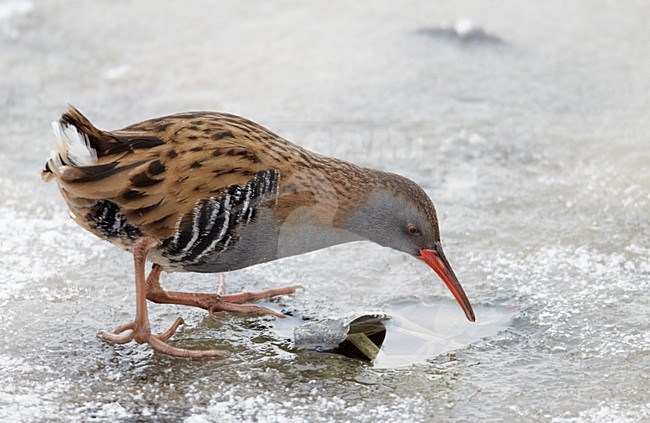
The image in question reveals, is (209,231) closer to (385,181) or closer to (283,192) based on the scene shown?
(283,192)

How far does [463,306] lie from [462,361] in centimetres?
30

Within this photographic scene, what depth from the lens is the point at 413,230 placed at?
4.54m

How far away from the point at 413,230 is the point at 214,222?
953 millimetres

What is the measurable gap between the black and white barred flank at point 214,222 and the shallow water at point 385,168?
0.46 meters

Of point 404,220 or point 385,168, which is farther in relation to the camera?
point 385,168

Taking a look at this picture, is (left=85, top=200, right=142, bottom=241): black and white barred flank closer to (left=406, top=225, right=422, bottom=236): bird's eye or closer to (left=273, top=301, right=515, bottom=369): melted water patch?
(left=273, top=301, right=515, bottom=369): melted water patch

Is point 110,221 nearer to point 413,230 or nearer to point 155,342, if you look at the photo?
point 155,342

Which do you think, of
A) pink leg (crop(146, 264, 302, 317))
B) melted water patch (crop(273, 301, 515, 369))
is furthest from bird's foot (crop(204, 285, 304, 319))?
melted water patch (crop(273, 301, 515, 369))

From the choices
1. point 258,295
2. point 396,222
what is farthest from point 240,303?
point 396,222

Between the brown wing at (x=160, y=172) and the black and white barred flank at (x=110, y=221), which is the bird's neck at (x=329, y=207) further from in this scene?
the black and white barred flank at (x=110, y=221)

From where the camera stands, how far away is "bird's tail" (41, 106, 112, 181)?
163 inches

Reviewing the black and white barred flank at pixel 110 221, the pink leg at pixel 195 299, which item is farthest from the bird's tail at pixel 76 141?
the pink leg at pixel 195 299

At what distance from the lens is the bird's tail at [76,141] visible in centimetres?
415

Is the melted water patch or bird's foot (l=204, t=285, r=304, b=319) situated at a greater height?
bird's foot (l=204, t=285, r=304, b=319)
